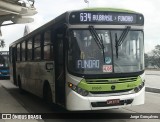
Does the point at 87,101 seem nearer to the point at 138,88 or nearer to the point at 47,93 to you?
the point at 138,88

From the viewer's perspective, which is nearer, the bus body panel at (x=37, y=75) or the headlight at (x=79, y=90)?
the headlight at (x=79, y=90)

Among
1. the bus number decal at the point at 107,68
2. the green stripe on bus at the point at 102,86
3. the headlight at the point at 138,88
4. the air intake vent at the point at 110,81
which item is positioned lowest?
the headlight at the point at 138,88

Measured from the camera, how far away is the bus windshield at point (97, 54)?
999 cm

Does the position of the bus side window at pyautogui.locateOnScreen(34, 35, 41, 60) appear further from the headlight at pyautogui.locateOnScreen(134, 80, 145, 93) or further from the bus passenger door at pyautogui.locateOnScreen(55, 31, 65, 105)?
the headlight at pyautogui.locateOnScreen(134, 80, 145, 93)

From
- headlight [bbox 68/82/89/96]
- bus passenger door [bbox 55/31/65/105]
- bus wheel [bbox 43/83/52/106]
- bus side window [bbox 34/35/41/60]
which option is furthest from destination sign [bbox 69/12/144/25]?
bus side window [bbox 34/35/41/60]

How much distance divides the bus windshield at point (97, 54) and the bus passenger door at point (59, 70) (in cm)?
59

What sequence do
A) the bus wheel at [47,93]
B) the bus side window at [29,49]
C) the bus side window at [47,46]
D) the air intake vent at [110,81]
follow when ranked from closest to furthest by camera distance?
the air intake vent at [110,81] → the bus side window at [47,46] → the bus wheel at [47,93] → the bus side window at [29,49]

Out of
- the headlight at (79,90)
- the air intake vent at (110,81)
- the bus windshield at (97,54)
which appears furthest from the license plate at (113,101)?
the bus windshield at (97,54)

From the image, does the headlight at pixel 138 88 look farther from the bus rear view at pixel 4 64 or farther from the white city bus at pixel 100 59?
the bus rear view at pixel 4 64

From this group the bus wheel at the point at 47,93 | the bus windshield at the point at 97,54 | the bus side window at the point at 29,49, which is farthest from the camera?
A: the bus side window at the point at 29,49

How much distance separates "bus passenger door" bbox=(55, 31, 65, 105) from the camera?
34.9 ft

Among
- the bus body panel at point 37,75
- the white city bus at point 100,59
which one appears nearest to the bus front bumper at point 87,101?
the white city bus at point 100,59

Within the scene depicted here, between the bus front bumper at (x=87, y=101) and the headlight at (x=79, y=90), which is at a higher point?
the headlight at (x=79, y=90)

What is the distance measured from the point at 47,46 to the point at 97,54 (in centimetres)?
272
